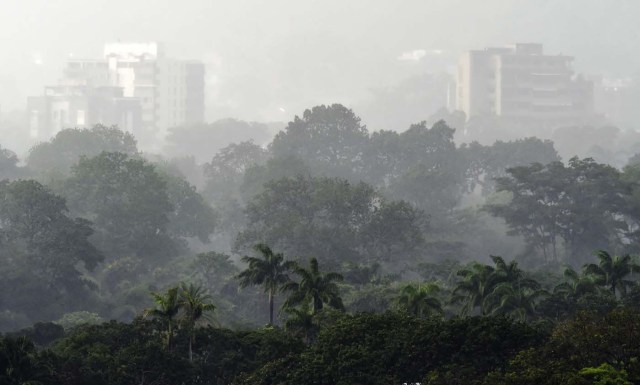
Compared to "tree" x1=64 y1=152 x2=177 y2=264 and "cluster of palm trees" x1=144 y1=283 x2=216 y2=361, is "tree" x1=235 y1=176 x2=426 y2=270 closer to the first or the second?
"tree" x1=64 y1=152 x2=177 y2=264

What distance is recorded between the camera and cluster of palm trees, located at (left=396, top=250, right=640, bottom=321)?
9756 centimetres

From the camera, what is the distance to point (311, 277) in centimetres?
9662

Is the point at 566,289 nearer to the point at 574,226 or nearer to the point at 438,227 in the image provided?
the point at 574,226

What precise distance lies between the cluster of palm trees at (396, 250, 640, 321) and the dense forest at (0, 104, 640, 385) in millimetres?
141

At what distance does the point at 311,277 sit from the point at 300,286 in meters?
0.91

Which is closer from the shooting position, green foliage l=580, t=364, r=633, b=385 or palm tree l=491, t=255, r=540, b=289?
green foliage l=580, t=364, r=633, b=385

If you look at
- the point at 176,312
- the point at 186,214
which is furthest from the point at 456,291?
the point at 186,214

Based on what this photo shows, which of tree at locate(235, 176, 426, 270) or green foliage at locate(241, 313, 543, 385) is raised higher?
tree at locate(235, 176, 426, 270)

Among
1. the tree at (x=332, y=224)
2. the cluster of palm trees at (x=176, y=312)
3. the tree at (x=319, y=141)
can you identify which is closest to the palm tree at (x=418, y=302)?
the cluster of palm trees at (x=176, y=312)

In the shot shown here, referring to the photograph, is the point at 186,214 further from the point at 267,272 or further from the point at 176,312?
the point at 176,312

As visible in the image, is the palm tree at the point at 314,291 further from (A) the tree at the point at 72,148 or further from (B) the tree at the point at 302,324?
(A) the tree at the point at 72,148

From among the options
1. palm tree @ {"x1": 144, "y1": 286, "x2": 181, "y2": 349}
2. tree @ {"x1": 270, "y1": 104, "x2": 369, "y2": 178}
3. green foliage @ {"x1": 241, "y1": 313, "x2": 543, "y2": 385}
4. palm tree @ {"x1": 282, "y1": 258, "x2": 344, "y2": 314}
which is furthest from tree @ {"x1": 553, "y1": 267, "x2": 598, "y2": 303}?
tree @ {"x1": 270, "y1": 104, "x2": 369, "y2": 178}

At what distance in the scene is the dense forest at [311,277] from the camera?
7944cm

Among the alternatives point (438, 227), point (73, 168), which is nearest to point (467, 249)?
point (438, 227)
